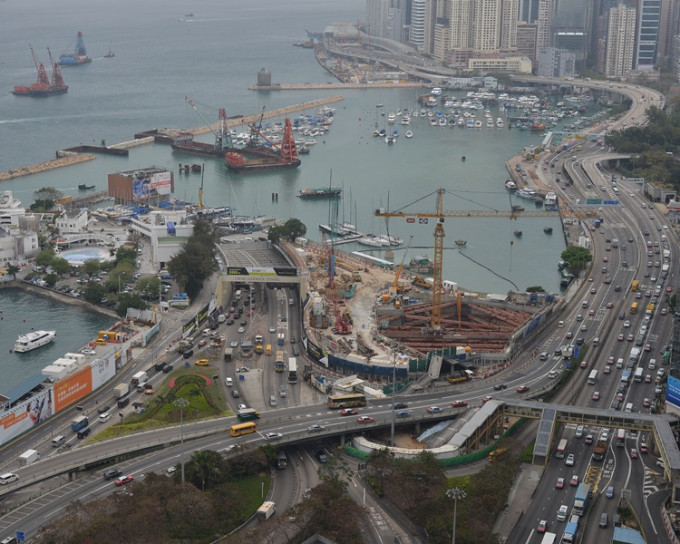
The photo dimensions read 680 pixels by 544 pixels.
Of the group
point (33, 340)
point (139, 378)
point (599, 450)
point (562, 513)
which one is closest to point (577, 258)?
point (599, 450)

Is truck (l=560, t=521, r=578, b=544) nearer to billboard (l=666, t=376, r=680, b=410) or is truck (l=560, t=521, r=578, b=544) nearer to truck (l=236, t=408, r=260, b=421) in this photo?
billboard (l=666, t=376, r=680, b=410)

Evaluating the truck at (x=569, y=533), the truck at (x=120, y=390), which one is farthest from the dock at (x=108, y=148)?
the truck at (x=569, y=533)

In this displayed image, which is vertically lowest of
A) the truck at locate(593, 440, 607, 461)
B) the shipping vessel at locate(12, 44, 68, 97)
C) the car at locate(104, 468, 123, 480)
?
the truck at locate(593, 440, 607, 461)

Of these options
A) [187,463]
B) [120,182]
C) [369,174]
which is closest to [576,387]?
[187,463]

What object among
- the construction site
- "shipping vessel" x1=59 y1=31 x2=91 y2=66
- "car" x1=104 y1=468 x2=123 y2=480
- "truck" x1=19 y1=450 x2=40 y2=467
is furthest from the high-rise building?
"car" x1=104 y1=468 x2=123 y2=480

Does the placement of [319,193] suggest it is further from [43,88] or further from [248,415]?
[43,88]

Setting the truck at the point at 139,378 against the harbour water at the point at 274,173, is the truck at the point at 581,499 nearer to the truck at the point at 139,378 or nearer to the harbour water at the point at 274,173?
the truck at the point at 139,378
